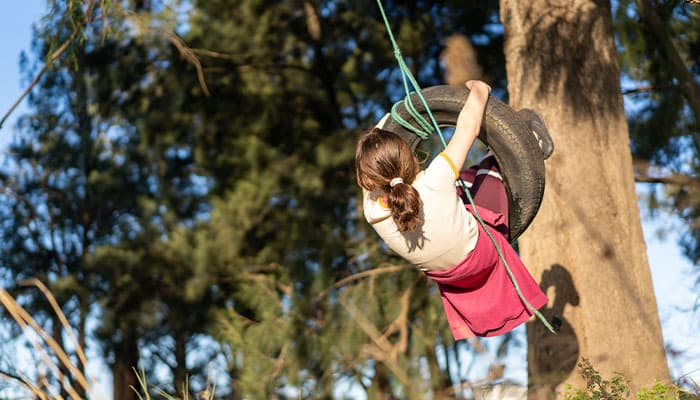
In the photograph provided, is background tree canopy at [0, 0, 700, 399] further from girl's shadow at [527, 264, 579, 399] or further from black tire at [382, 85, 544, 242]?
black tire at [382, 85, 544, 242]

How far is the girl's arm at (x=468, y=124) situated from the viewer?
127 inches

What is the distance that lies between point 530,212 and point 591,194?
5.00 feet

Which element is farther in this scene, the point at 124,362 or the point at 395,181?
the point at 124,362

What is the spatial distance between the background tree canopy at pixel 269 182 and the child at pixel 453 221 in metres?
4.47

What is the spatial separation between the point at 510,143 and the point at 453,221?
20.7 inches

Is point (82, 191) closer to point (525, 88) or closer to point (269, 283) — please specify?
point (269, 283)

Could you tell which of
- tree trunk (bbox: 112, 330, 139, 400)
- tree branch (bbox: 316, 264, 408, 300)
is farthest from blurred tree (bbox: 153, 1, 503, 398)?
tree trunk (bbox: 112, 330, 139, 400)

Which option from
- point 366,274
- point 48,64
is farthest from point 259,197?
point 48,64

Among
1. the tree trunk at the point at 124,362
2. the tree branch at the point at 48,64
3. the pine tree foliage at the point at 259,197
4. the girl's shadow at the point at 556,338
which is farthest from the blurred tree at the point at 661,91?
the tree trunk at the point at 124,362

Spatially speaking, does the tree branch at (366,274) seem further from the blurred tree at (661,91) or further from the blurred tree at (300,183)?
the blurred tree at (661,91)

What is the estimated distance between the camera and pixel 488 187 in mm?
3678

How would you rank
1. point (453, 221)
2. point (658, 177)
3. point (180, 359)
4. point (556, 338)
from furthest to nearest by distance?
point (180, 359) → point (658, 177) → point (556, 338) → point (453, 221)

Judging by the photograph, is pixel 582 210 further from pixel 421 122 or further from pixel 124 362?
pixel 124 362

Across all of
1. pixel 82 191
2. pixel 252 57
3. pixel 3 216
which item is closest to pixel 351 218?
pixel 252 57
